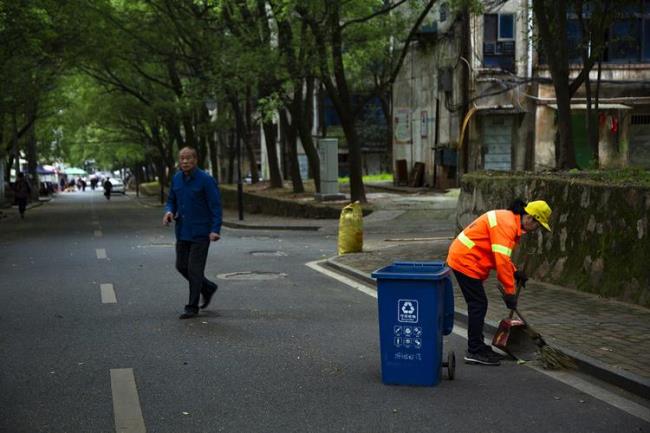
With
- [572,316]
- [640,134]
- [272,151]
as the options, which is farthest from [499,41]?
[572,316]

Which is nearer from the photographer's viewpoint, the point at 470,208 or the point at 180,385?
the point at 180,385

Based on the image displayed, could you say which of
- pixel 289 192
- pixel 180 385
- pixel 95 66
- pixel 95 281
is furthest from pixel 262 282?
pixel 95 66

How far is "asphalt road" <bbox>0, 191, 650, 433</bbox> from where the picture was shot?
5430 mm

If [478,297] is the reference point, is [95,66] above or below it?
above

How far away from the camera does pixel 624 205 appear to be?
31.9ft

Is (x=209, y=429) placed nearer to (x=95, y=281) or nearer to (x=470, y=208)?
(x=95, y=281)

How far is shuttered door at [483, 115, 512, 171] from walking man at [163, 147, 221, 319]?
2462 cm

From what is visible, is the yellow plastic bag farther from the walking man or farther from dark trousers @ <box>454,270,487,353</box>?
dark trousers @ <box>454,270,487,353</box>

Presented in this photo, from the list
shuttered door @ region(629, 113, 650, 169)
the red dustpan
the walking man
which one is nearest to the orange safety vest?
the red dustpan

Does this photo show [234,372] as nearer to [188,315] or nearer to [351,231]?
[188,315]

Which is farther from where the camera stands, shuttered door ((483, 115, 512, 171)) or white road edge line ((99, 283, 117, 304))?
shuttered door ((483, 115, 512, 171))

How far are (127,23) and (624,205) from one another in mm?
25429

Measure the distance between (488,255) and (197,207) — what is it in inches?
143

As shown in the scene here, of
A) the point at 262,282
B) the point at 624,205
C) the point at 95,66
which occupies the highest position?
the point at 95,66
